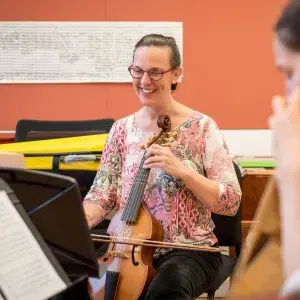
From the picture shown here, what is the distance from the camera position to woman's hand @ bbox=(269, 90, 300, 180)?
0.81 m

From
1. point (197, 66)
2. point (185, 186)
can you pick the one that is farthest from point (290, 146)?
point (197, 66)

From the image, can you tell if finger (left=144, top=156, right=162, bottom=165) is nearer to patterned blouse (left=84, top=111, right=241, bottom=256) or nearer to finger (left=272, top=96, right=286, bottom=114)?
patterned blouse (left=84, top=111, right=241, bottom=256)

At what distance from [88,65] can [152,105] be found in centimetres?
151

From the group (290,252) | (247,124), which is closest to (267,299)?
(290,252)

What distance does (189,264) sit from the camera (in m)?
1.65

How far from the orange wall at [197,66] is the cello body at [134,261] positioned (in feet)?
5.58

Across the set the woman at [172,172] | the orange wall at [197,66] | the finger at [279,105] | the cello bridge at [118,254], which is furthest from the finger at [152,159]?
the orange wall at [197,66]

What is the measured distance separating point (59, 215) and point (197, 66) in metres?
2.25

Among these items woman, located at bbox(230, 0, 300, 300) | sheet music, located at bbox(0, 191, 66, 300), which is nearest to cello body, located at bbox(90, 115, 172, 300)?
sheet music, located at bbox(0, 191, 66, 300)

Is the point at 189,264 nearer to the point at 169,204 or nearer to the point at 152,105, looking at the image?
the point at 169,204

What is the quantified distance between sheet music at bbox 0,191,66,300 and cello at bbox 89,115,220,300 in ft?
1.28

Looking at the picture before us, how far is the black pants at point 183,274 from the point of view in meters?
1.52

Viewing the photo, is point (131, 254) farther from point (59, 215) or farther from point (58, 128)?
point (58, 128)

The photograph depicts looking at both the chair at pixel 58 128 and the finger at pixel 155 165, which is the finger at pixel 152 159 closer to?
the finger at pixel 155 165
